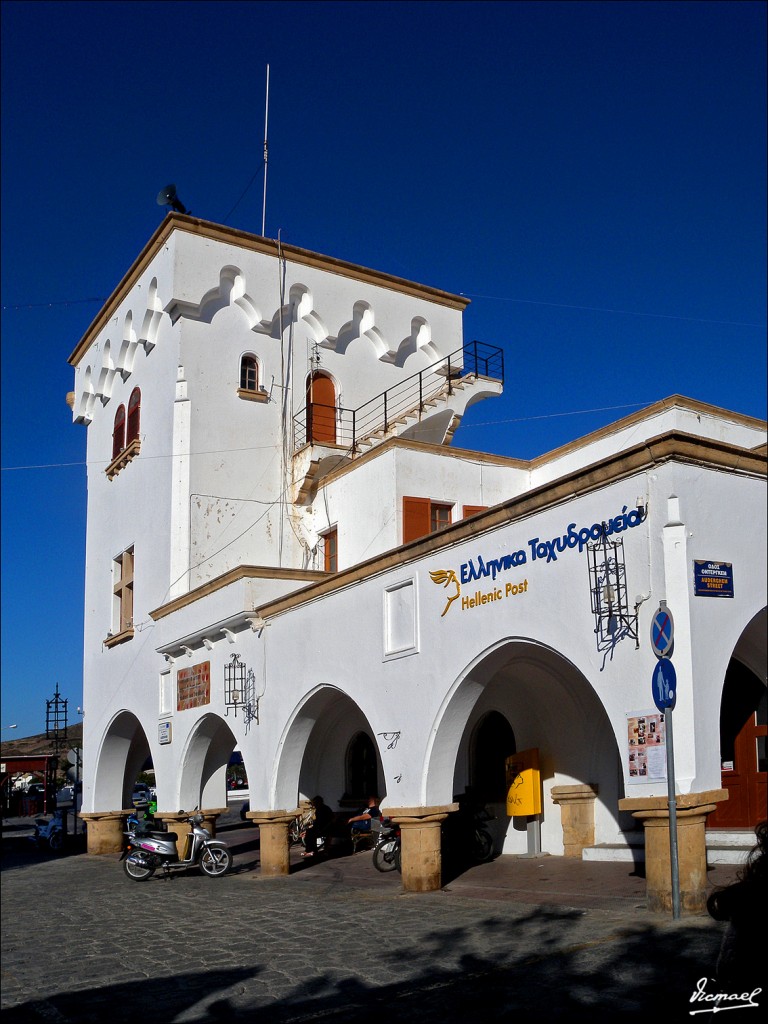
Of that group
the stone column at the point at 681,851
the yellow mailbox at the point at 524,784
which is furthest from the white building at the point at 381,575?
the yellow mailbox at the point at 524,784

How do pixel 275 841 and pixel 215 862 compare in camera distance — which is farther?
pixel 215 862

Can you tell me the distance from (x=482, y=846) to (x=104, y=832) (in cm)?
1507

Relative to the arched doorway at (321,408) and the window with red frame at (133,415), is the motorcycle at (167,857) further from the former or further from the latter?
the window with red frame at (133,415)

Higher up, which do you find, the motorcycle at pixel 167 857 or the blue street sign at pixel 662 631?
the blue street sign at pixel 662 631

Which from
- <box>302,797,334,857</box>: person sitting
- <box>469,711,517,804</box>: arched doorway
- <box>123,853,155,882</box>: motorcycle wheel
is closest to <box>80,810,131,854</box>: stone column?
<box>302,797,334,857</box>: person sitting

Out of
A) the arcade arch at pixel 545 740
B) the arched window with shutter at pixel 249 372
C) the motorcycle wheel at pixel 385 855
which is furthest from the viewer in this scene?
the arched window with shutter at pixel 249 372

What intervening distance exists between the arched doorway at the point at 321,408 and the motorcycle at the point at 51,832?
42.9ft

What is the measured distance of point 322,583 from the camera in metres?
17.2

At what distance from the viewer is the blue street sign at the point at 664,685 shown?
10.2 metres

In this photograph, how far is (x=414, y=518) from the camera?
2052 cm

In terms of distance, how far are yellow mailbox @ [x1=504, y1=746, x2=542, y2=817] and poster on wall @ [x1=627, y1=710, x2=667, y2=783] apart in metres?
5.91
